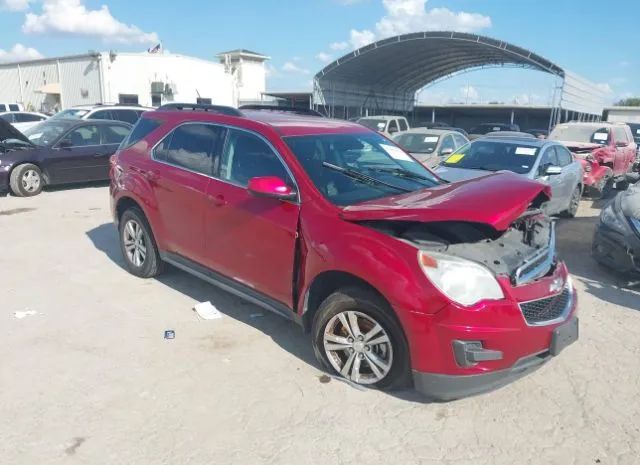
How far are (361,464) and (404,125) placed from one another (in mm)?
19416

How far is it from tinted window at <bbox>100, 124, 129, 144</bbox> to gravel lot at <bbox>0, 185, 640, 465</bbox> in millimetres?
7408

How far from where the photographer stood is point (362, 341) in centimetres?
338

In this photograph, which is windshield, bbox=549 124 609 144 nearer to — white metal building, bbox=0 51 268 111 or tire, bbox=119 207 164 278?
tire, bbox=119 207 164 278

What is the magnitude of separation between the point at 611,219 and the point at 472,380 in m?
A: 4.01

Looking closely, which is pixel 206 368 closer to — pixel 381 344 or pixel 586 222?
pixel 381 344

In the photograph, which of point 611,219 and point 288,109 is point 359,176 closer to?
point 288,109

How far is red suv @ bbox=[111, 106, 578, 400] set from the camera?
3004mm

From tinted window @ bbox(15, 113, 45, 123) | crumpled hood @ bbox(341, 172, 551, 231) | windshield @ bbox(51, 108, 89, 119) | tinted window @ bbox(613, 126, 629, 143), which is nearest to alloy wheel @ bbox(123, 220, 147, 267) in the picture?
crumpled hood @ bbox(341, 172, 551, 231)

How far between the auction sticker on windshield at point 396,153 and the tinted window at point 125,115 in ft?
44.4

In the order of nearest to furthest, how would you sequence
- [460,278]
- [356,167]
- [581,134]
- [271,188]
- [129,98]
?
[460,278]
[271,188]
[356,167]
[581,134]
[129,98]

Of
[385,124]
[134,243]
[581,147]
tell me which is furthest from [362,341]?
[385,124]

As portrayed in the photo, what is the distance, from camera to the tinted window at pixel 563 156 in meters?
9.30

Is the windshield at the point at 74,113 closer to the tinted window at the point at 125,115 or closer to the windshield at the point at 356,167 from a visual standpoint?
the tinted window at the point at 125,115

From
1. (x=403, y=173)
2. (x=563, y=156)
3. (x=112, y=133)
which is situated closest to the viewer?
(x=403, y=173)
